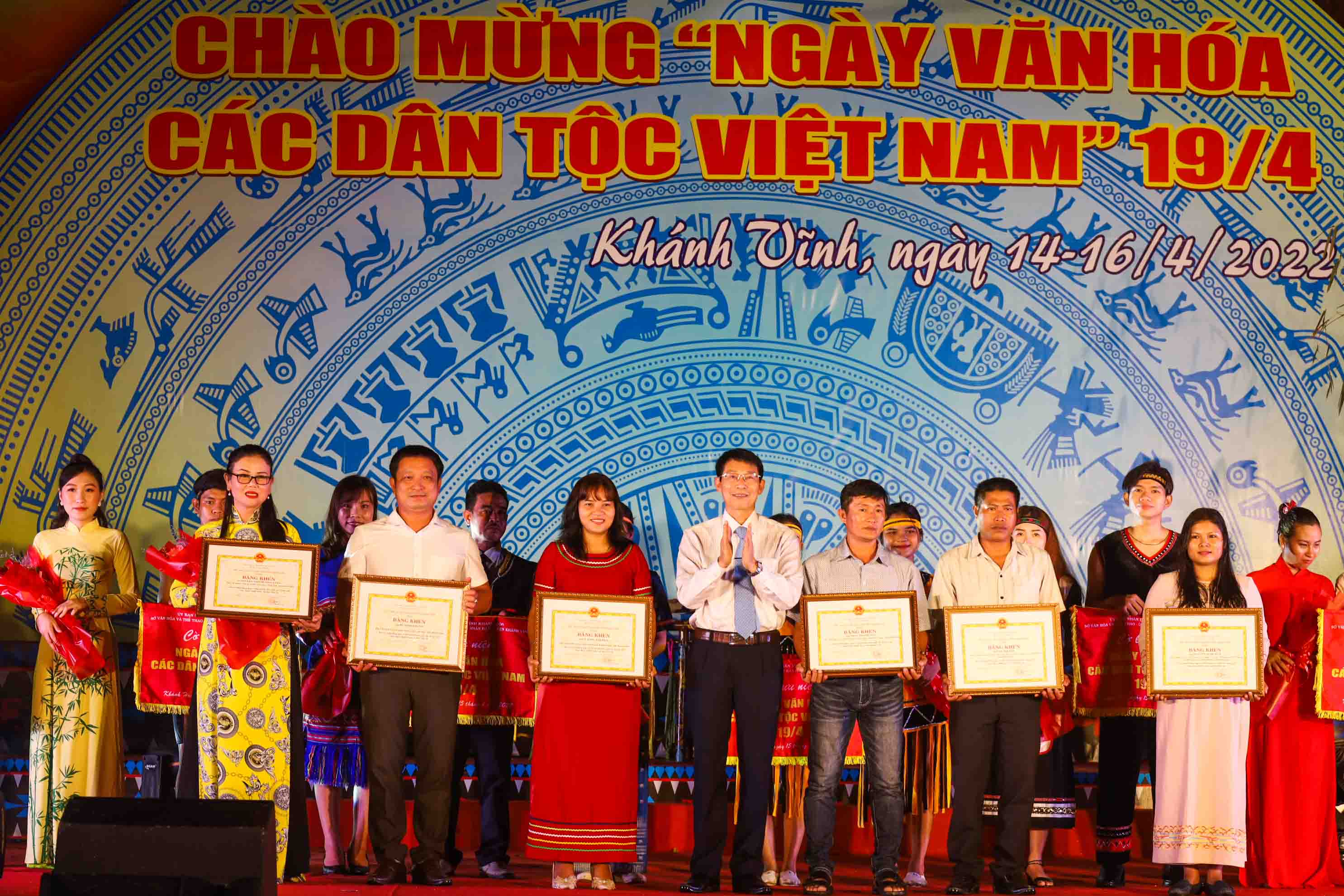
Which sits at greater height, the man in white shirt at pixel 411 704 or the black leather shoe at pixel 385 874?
the man in white shirt at pixel 411 704

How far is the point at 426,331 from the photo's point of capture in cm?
696

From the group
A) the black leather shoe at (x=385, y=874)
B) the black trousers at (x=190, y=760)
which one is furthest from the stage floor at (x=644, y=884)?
the black trousers at (x=190, y=760)

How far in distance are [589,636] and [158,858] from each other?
1.77 meters

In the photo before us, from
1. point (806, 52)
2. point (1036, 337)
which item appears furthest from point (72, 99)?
point (1036, 337)

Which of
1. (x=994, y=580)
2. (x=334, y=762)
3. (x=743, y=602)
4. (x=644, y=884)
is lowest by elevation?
(x=644, y=884)

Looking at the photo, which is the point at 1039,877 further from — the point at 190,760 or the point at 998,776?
the point at 190,760

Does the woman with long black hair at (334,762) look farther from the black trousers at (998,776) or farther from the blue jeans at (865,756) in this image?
the black trousers at (998,776)

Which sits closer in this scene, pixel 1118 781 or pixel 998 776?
pixel 998 776

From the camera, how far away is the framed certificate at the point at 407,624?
203 inches

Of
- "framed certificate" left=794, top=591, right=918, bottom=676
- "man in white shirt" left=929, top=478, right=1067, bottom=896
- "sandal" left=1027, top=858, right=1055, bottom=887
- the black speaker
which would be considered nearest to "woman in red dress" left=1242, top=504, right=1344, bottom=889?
"sandal" left=1027, top=858, right=1055, bottom=887

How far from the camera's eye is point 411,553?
5.34 m

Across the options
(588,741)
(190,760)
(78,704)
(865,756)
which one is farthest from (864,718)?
(78,704)

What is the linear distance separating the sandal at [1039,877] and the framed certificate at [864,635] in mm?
1076

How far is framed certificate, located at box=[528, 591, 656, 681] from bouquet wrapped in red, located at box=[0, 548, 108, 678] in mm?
1859
